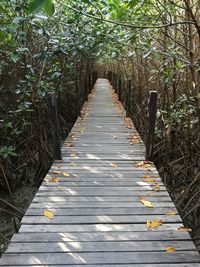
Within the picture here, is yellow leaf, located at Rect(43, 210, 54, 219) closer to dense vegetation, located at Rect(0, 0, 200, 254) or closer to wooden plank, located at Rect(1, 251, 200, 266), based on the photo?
wooden plank, located at Rect(1, 251, 200, 266)

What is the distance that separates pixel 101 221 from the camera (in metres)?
2.57

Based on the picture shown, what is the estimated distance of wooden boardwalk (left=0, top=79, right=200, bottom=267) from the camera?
2074 mm

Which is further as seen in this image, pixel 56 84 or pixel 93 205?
pixel 56 84

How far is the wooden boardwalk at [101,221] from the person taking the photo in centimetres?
207

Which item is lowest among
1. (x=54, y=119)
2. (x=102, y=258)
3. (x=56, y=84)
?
(x=102, y=258)

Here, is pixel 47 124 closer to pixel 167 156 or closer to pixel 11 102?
pixel 11 102

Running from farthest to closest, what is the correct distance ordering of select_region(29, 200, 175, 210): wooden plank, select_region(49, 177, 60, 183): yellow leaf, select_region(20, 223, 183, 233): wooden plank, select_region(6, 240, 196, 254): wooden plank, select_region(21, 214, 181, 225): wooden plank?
1. select_region(49, 177, 60, 183): yellow leaf
2. select_region(29, 200, 175, 210): wooden plank
3. select_region(21, 214, 181, 225): wooden plank
4. select_region(20, 223, 183, 233): wooden plank
5. select_region(6, 240, 196, 254): wooden plank

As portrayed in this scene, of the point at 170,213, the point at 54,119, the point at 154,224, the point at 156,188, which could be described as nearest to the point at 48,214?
the point at 154,224

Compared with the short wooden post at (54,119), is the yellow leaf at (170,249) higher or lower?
lower

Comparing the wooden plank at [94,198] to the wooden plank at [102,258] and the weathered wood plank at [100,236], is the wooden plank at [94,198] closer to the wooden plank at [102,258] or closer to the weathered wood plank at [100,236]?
the weathered wood plank at [100,236]

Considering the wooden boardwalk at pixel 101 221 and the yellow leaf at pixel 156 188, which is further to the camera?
the yellow leaf at pixel 156 188

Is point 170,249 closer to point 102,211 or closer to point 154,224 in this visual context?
point 154,224

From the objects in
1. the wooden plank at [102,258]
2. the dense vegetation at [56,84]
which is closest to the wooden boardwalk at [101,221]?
the wooden plank at [102,258]

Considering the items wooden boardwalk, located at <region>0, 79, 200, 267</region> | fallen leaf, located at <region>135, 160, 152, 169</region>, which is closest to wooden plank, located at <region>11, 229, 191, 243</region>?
wooden boardwalk, located at <region>0, 79, 200, 267</region>
